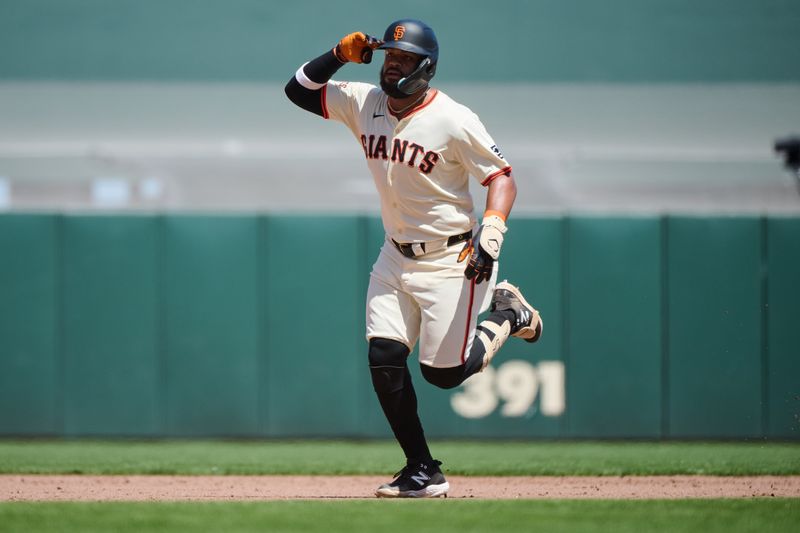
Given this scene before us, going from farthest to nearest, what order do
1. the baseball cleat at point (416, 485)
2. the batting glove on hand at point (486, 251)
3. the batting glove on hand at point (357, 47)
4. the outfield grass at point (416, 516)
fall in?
1. the baseball cleat at point (416, 485)
2. the batting glove on hand at point (357, 47)
3. the batting glove on hand at point (486, 251)
4. the outfield grass at point (416, 516)

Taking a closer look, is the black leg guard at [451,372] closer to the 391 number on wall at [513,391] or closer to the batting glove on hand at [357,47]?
the batting glove on hand at [357,47]

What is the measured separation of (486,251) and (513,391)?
4.13m

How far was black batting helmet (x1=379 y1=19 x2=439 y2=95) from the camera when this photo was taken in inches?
203

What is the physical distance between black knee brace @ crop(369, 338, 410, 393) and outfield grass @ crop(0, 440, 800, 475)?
1721 millimetres

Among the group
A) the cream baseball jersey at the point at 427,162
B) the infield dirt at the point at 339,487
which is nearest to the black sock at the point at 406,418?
the infield dirt at the point at 339,487

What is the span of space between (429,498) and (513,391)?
3.86 metres

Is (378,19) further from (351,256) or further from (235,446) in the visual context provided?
(235,446)

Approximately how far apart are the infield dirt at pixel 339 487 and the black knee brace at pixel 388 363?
641 millimetres

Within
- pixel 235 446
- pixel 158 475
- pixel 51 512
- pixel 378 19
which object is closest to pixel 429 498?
pixel 51 512

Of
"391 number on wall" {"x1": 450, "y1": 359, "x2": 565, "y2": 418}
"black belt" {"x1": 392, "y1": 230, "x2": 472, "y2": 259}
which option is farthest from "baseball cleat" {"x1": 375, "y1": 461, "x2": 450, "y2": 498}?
"391 number on wall" {"x1": 450, "y1": 359, "x2": 565, "y2": 418}

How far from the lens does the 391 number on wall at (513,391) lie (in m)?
9.07

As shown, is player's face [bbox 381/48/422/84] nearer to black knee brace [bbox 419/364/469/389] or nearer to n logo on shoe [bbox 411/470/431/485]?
black knee brace [bbox 419/364/469/389]

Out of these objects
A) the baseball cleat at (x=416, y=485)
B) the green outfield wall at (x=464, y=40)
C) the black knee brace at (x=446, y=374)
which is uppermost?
the green outfield wall at (x=464, y=40)

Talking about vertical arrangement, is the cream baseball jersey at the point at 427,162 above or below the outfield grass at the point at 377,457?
above
